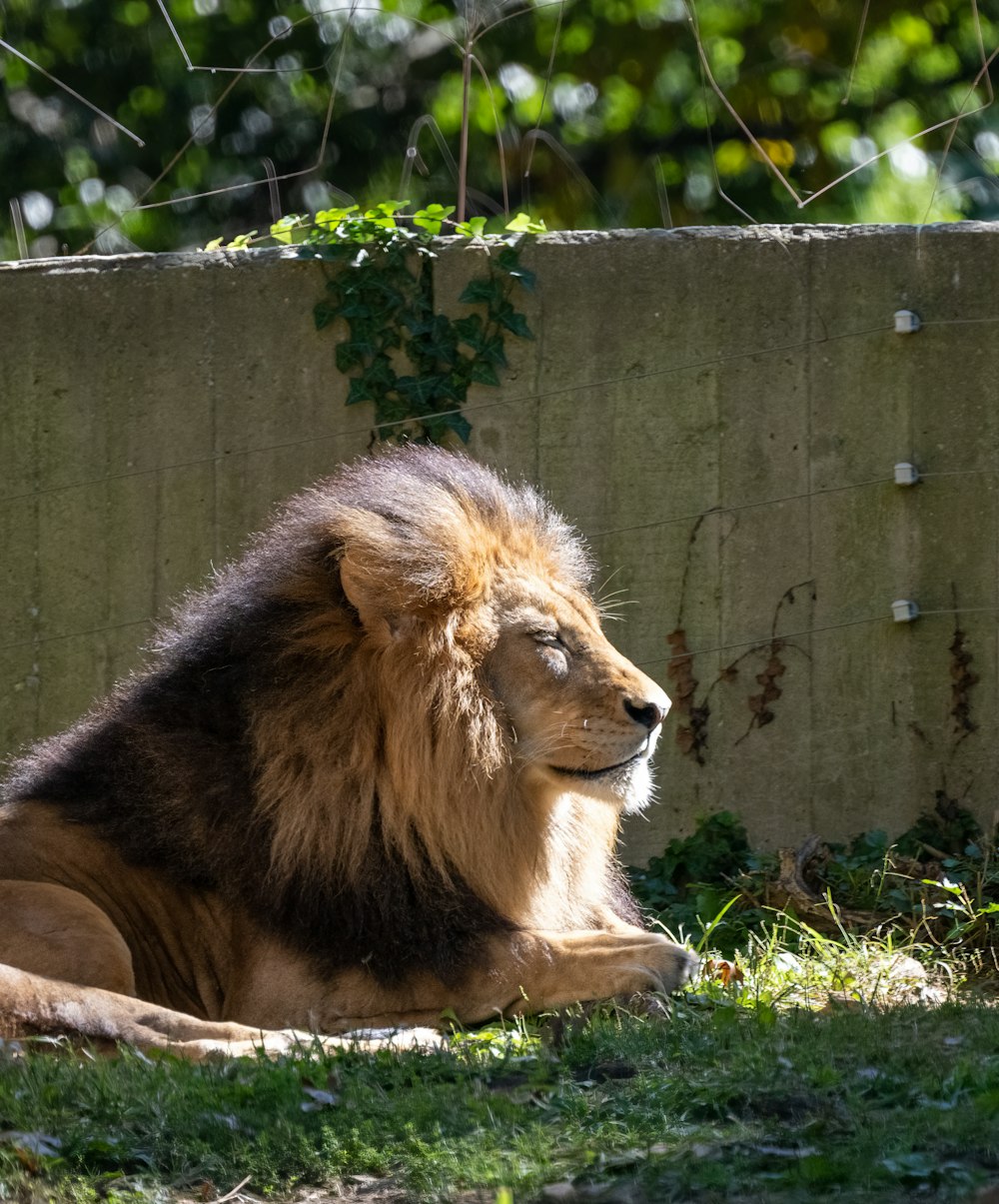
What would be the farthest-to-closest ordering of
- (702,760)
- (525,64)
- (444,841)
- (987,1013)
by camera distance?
(525,64)
(702,760)
(444,841)
(987,1013)

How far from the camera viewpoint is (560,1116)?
3.20 meters

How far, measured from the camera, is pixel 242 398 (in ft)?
21.9

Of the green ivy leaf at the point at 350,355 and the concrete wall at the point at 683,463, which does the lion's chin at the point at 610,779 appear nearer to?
the concrete wall at the point at 683,463

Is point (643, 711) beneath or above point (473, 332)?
beneath

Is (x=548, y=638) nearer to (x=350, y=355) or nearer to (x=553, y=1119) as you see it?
(x=553, y=1119)

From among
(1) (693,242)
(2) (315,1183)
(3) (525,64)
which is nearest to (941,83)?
(3) (525,64)

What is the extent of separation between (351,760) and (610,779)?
0.66m

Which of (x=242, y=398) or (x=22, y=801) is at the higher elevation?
(x=242, y=398)

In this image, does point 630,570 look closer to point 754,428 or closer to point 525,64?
point 754,428

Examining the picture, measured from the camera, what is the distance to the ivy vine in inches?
259

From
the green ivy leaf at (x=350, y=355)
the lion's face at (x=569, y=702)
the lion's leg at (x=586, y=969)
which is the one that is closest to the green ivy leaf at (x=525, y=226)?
the green ivy leaf at (x=350, y=355)

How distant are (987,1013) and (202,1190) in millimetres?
1811

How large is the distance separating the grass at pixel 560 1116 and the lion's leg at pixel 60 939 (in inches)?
12.4

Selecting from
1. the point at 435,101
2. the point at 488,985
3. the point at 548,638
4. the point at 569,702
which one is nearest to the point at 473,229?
the point at 548,638
